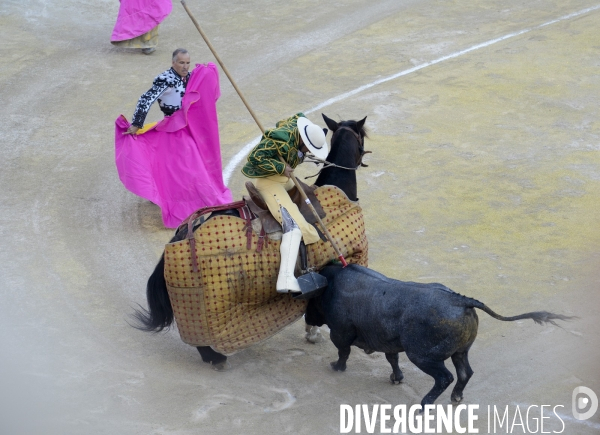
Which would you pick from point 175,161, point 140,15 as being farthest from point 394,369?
point 140,15

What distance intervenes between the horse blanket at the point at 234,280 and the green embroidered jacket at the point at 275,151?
1.32 feet

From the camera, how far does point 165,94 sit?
830cm

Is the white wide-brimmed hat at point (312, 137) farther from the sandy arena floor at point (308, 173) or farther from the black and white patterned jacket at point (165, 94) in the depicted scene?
the black and white patterned jacket at point (165, 94)

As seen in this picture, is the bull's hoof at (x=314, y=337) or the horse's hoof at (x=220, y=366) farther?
the bull's hoof at (x=314, y=337)

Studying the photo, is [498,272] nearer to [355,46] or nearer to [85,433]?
[85,433]

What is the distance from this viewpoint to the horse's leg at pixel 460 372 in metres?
5.78

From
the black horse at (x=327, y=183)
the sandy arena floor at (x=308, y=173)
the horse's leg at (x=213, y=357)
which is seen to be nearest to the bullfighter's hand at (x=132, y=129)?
the sandy arena floor at (x=308, y=173)

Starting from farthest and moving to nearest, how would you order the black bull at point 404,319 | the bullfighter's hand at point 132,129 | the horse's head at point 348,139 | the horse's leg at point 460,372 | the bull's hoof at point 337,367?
1. the bullfighter's hand at point 132,129
2. the horse's head at point 348,139
3. the bull's hoof at point 337,367
4. the horse's leg at point 460,372
5. the black bull at point 404,319

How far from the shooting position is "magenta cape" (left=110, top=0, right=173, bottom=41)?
12914mm

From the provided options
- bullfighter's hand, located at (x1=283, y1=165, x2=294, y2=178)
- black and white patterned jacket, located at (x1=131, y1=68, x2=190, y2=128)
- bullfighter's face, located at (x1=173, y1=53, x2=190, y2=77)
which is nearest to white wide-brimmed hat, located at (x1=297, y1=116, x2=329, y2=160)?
bullfighter's hand, located at (x1=283, y1=165, x2=294, y2=178)

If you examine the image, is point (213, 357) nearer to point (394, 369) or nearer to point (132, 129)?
point (394, 369)

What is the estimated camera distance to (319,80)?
12.4 metres

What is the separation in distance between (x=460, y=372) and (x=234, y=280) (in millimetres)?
1690

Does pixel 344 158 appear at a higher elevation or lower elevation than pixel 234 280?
higher
